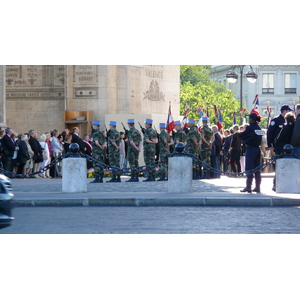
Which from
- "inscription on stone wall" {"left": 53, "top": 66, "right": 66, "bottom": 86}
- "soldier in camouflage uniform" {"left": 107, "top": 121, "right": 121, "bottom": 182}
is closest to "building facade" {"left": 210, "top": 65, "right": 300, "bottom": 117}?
"inscription on stone wall" {"left": 53, "top": 66, "right": 66, "bottom": 86}

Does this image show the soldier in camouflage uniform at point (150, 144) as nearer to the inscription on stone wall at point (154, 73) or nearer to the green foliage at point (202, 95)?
the inscription on stone wall at point (154, 73)

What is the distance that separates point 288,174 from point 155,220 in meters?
5.21

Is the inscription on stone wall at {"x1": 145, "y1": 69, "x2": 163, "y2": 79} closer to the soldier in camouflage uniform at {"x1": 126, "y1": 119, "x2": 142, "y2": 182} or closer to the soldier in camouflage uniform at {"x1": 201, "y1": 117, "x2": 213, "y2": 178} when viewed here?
the soldier in camouflage uniform at {"x1": 201, "y1": 117, "x2": 213, "y2": 178}

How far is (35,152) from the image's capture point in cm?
2364

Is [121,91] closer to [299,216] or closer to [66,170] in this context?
[66,170]

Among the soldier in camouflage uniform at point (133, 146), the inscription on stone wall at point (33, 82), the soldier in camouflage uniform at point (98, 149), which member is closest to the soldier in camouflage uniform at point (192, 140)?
the soldier in camouflage uniform at point (133, 146)

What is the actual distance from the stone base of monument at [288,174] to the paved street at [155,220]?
7.42 feet

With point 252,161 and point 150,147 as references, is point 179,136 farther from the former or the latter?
point 252,161

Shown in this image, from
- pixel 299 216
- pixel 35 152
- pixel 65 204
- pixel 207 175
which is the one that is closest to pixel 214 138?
pixel 207 175

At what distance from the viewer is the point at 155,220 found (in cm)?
1180

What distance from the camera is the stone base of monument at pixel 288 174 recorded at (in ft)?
52.7

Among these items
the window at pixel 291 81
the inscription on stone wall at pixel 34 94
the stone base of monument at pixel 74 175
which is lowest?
→ the stone base of monument at pixel 74 175

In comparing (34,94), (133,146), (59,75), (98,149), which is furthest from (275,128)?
(34,94)

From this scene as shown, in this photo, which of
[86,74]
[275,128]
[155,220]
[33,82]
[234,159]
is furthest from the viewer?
[33,82]
